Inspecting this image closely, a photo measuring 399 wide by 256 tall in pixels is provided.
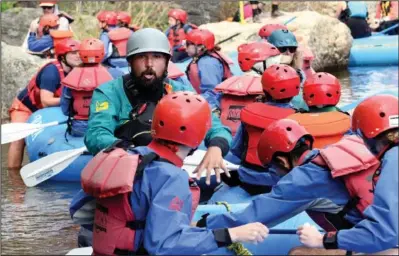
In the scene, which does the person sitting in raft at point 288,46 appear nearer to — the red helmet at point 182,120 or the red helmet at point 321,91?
the red helmet at point 321,91

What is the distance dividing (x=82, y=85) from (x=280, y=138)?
4.12 meters

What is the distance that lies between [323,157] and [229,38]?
10.6m

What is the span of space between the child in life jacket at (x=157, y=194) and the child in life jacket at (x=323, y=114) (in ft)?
6.41

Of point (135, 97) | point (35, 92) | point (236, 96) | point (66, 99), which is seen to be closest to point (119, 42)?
point (35, 92)

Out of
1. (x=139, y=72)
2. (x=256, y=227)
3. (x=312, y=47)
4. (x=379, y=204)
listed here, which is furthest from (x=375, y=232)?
(x=312, y=47)

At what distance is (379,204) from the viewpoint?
13.5ft

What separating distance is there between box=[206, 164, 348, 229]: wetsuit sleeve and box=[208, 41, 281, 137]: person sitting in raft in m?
3.53

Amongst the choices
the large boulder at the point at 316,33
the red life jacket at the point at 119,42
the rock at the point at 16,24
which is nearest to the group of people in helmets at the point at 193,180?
the red life jacket at the point at 119,42

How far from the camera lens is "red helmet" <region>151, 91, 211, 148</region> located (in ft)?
14.4

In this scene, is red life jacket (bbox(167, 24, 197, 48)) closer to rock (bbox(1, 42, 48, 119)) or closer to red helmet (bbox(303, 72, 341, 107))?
rock (bbox(1, 42, 48, 119))

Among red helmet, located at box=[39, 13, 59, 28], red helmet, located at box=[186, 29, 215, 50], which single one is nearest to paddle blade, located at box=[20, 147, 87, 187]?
red helmet, located at box=[186, 29, 215, 50]

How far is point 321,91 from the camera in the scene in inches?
253

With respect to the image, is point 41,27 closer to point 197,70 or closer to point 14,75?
point 14,75

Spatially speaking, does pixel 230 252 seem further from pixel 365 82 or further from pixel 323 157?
pixel 365 82
